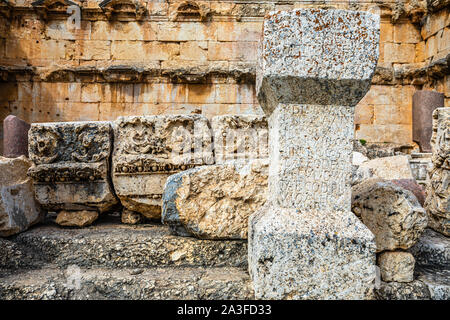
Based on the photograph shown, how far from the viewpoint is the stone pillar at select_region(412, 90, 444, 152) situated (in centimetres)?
812

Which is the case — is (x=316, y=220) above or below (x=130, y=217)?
above

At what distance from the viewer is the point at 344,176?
5.63 feet

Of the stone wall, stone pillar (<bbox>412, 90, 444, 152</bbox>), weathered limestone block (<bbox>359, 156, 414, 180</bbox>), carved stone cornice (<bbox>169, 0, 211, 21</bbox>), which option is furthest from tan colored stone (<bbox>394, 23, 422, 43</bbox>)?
weathered limestone block (<bbox>359, 156, 414, 180</bbox>)

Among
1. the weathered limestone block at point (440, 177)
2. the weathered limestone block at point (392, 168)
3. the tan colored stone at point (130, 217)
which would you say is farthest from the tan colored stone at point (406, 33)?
the tan colored stone at point (130, 217)

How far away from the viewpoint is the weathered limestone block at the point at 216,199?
2.12 meters

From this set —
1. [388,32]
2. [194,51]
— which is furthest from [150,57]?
[388,32]

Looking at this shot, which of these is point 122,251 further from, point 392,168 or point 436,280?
point 392,168

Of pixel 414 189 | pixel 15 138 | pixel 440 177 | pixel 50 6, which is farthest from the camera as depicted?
pixel 50 6

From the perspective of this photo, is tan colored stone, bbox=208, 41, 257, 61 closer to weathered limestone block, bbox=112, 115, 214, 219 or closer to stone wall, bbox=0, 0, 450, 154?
stone wall, bbox=0, 0, 450, 154

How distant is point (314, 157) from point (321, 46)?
57 cm

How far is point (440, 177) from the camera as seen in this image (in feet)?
7.52

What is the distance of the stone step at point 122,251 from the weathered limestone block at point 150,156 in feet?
1.40

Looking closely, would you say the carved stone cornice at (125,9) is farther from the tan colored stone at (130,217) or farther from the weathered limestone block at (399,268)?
the weathered limestone block at (399,268)

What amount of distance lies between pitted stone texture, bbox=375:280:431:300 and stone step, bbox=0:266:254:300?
753 millimetres
